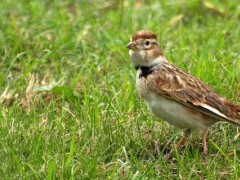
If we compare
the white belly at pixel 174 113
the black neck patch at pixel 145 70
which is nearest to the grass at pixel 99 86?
the white belly at pixel 174 113

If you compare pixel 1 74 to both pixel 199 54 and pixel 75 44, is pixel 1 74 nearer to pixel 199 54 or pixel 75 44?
pixel 75 44

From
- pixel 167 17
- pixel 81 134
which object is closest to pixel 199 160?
pixel 81 134

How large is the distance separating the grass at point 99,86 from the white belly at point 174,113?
0.21 meters

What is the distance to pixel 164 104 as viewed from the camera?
24.6 feet

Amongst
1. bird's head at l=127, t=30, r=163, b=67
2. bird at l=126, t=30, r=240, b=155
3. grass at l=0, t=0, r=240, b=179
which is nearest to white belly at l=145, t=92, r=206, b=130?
bird at l=126, t=30, r=240, b=155

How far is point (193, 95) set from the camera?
752 centimetres

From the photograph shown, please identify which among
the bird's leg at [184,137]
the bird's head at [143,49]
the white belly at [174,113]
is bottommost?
the bird's leg at [184,137]

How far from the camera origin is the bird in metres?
7.44

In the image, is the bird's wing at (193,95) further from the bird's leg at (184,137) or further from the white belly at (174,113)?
the bird's leg at (184,137)

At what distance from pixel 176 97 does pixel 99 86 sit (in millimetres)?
1772

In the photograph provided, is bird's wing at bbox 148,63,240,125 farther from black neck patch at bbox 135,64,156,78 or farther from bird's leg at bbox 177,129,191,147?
bird's leg at bbox 177,129,191,147

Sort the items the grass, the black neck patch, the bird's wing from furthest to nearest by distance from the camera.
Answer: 1. the black neck patch
2. the bird's wing
3. the grass

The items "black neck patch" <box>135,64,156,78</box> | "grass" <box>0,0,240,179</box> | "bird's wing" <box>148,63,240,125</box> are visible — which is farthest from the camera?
"black neck patch" <box>135,64,156,78</box>

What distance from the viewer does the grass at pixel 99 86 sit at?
719 cm
